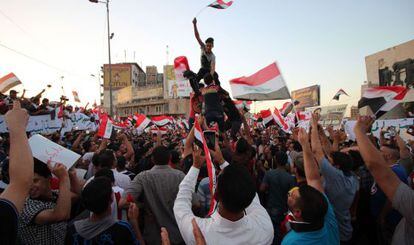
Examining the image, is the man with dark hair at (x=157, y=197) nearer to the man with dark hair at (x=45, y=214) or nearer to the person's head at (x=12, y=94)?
the man with dark hair at (x=45, y=214)

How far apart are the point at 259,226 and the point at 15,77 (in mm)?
11287

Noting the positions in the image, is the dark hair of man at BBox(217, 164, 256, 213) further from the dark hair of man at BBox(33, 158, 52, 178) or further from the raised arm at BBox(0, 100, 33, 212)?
the dark hair of man at BBox(33, 158, 52, 178)

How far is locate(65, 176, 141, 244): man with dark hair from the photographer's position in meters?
2.51

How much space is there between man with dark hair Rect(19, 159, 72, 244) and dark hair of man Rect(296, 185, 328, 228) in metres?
1.84

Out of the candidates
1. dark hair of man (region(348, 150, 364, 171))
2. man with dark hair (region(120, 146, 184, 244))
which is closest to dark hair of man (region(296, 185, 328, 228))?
man with dark hair (region(120, 146, 184, 244))

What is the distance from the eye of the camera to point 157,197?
3.70 meters

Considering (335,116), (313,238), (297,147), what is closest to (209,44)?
(297,147)

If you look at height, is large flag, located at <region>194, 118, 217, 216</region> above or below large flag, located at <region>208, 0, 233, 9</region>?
below

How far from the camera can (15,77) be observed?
34.8ft

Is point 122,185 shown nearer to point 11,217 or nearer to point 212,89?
point 11,217

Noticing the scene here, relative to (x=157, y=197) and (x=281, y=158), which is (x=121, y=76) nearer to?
(x=281, y=158)

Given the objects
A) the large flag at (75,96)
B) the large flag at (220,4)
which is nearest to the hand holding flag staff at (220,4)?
the large flag at (220,4)

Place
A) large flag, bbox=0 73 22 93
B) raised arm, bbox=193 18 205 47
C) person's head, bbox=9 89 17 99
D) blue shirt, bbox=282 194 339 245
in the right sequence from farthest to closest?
large flag, bbox=0 73 22 93, person's head, bbox=9 89 17 99, raised arm, bbox=193 18 205 47, blue shirt, bbox=282 194 339 245

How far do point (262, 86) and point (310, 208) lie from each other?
4598 millimetres
